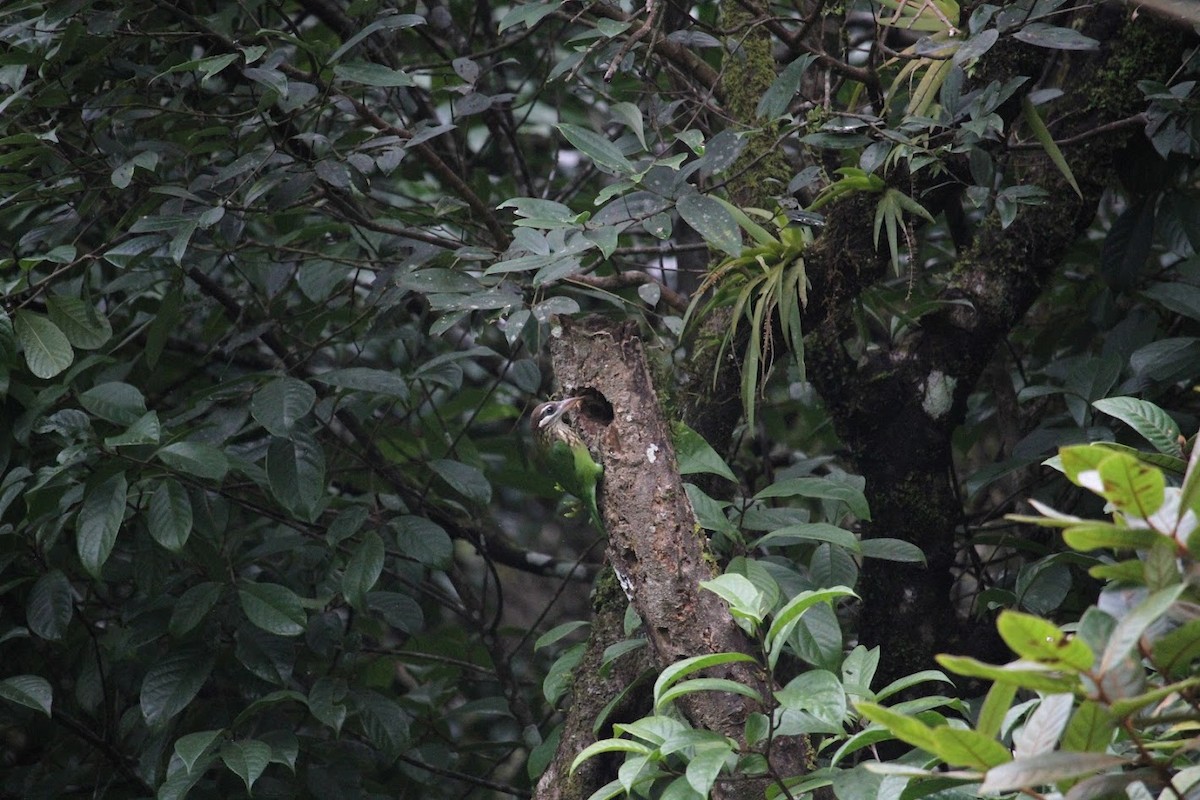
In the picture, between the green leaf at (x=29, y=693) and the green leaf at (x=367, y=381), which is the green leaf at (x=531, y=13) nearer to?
the green leaf at (x=367, y=381)

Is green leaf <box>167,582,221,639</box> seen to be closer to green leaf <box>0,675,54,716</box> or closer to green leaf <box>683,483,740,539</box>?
green leaf <box>0,675,54,716</box>

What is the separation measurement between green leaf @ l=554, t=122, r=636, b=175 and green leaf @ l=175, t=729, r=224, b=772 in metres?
1.06

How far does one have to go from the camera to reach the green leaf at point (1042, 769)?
2.47ft

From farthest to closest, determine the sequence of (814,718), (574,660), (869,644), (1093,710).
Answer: (869,644) < (574,660) < (814,718) < (1093,710)

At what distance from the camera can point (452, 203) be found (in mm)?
2152

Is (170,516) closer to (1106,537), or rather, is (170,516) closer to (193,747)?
(193,747)

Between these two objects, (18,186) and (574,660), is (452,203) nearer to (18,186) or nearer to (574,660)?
(18,186)

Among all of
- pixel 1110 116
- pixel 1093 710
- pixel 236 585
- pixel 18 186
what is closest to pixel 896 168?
pixel 1110 116

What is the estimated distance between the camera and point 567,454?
5.12ft

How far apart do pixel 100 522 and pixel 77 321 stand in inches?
15.1

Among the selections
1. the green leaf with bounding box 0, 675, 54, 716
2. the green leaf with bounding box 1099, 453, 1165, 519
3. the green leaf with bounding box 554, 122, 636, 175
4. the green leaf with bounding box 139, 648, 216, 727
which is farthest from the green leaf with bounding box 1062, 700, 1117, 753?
the green leaf with bounding box 0, 675, 54, 716

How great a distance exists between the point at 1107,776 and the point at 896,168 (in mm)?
1177

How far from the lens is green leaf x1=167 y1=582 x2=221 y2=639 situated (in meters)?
1.84

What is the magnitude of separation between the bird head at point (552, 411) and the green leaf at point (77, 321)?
31.4 inches
